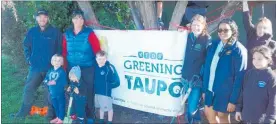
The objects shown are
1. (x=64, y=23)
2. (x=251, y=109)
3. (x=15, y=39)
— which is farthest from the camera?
(x=15, y=39)

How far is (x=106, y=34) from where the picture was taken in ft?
18.0

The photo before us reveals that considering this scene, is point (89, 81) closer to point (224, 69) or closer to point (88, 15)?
point (88, 15)

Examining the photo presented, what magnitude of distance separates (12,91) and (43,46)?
2.51 m

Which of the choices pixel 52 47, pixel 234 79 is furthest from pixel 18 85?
pixel 234 79

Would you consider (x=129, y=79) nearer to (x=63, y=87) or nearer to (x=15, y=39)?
(x=63, y=87)

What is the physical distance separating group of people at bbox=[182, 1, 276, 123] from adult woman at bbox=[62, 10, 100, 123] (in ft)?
4.12

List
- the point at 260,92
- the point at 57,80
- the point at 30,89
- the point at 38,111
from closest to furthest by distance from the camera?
the point at 260,92 < the point at 57,80 < the point at 30,89 < the point at 38,111

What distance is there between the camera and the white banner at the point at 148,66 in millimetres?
4980

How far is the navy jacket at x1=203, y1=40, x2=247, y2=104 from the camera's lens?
166 inches

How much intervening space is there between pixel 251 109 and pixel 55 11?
3.82 m

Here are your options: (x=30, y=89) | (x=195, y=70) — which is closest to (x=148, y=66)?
(x=195, y=70)

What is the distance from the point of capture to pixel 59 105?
5398 millimetres

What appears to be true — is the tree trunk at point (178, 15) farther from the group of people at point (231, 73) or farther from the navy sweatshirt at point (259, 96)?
the navy sweatshirt at point (259, 96)

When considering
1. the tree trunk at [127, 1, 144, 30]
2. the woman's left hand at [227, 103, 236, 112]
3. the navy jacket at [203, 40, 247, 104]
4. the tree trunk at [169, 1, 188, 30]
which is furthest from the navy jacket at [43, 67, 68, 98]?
the woman's left hand at [227, 103, 236, 112]
